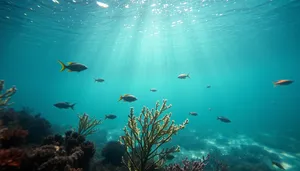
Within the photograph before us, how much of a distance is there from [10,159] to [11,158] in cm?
3

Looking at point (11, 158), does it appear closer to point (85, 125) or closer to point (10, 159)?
point (10, 159)

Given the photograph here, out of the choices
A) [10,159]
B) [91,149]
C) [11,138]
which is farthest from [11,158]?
[91,149]

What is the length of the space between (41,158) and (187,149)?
16912 mm

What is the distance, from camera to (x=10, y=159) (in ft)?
9.77

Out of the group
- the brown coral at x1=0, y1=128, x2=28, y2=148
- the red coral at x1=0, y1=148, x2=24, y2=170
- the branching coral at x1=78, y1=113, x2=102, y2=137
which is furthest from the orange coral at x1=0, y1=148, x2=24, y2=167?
the branching coral at x1=78, y1=113, x2=102, y2=137

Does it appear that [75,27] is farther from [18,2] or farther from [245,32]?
[245,32]

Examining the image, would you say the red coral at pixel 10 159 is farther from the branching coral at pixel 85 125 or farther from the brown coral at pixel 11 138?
the branching coral at pixel 85 125

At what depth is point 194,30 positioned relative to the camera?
1062 inches

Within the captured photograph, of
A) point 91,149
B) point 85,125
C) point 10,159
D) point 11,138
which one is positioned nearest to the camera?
point 10,159

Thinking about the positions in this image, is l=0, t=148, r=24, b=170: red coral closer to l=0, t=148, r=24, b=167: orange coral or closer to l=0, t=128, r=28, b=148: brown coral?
l=0, t=148, r=24, b=167: orange coral

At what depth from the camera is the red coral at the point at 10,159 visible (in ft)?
9.51

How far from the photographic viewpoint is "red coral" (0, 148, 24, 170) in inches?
114

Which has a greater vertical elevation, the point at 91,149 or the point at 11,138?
the point at 11,138

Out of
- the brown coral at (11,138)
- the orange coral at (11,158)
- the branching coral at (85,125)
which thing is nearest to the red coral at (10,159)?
the orange coral at (11,158)
